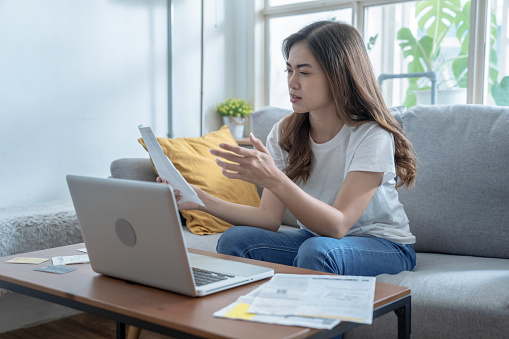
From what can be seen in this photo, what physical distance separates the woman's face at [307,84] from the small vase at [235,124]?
72.9 inches

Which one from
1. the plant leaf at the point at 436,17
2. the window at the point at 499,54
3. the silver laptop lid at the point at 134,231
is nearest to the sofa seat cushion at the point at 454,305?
the silver laptop lid at the point at 134,231

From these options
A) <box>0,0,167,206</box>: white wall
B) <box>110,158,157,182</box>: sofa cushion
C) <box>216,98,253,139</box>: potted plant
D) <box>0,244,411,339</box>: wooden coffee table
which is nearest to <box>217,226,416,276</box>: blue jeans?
<box>0,244,411,339</box>: wooden coffee table

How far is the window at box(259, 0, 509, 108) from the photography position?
283 cm

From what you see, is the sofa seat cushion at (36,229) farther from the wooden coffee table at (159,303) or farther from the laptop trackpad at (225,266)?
the laptop trackpad at (225,266)

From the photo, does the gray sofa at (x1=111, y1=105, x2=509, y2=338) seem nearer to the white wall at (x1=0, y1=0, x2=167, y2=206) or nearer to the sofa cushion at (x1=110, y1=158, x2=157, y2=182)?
the sofa cushion at (x1=110, y1=158, x2=157, y2=182)

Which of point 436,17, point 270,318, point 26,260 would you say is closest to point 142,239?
point 270,318

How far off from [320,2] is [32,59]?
1720 mm

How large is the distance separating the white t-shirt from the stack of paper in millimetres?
505

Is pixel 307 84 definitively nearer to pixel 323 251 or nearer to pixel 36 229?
pixel 323 251

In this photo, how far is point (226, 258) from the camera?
1.34 metres

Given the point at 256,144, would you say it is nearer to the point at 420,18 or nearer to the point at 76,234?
the point at 76,234

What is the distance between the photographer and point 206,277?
1094 millimetres

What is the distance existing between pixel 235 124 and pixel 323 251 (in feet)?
7.26

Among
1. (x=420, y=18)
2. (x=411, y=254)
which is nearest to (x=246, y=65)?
(x=420, y=18)
